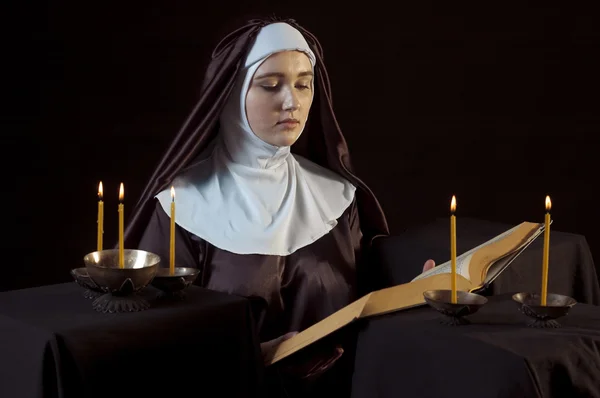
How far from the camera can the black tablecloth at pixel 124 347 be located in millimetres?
1614

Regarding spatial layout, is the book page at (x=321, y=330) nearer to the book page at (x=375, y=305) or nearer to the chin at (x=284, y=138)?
the book page at (x=375, y=305)

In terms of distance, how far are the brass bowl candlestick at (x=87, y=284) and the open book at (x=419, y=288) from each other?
20.2 inches

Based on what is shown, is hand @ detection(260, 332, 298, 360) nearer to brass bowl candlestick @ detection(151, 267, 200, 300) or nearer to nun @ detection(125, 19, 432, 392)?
nun @ detection(125, 19, 432, 392)

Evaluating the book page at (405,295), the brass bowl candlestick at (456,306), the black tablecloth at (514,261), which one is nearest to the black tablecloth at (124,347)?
the book page at (405,295)

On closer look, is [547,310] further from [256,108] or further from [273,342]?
[256,108]

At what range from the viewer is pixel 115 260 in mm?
1939

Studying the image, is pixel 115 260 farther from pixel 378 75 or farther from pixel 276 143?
pixel 378 75

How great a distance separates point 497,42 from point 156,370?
2.97m

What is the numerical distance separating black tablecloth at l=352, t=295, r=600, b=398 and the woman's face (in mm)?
880

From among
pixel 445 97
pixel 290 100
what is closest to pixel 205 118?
pixel 290 100

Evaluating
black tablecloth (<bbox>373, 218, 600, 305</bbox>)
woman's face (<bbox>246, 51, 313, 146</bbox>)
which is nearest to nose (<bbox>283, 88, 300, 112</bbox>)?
woman's face (<bbox>246, 51, 313, 146</bbox>)

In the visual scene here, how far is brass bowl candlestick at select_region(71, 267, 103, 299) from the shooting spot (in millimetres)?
1834

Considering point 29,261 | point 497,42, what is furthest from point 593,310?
point 497,42

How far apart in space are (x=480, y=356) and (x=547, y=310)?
219mm
